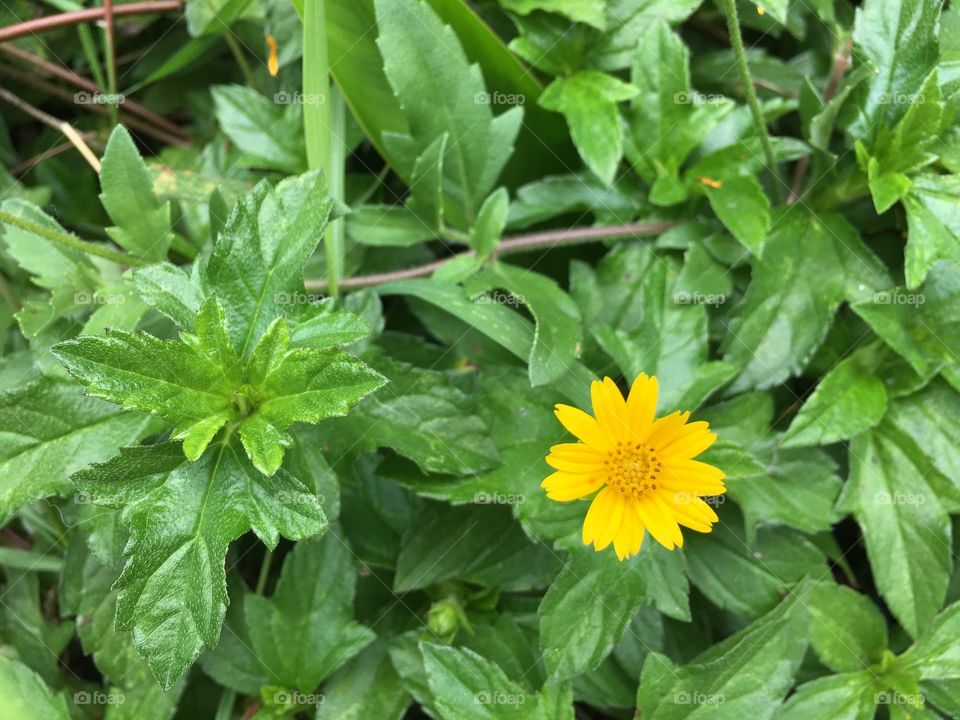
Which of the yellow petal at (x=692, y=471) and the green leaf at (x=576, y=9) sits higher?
the green leaf at (x=576, y=9)

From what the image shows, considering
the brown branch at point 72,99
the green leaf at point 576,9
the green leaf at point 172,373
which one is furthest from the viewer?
the brown branch at point 72,99

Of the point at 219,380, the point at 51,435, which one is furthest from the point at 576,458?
the point at 51,435

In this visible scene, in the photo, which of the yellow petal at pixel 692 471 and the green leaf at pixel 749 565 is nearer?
the yellow petal at pixel 692 471

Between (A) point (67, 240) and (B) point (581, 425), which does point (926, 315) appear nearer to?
(B) point (581, 425)

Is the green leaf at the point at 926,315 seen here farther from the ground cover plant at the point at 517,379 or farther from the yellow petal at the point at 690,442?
the yellow petal at the point at 690,442

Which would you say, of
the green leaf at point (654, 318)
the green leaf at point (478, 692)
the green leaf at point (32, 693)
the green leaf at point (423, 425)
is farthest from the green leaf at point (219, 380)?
the green leaf at point (32, 693)

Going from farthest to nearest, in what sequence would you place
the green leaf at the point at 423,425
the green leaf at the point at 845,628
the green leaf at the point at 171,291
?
the green leaf at the point at 845,628, the green leaf at the point at 423,425, the green leaf at the point at 171,291
